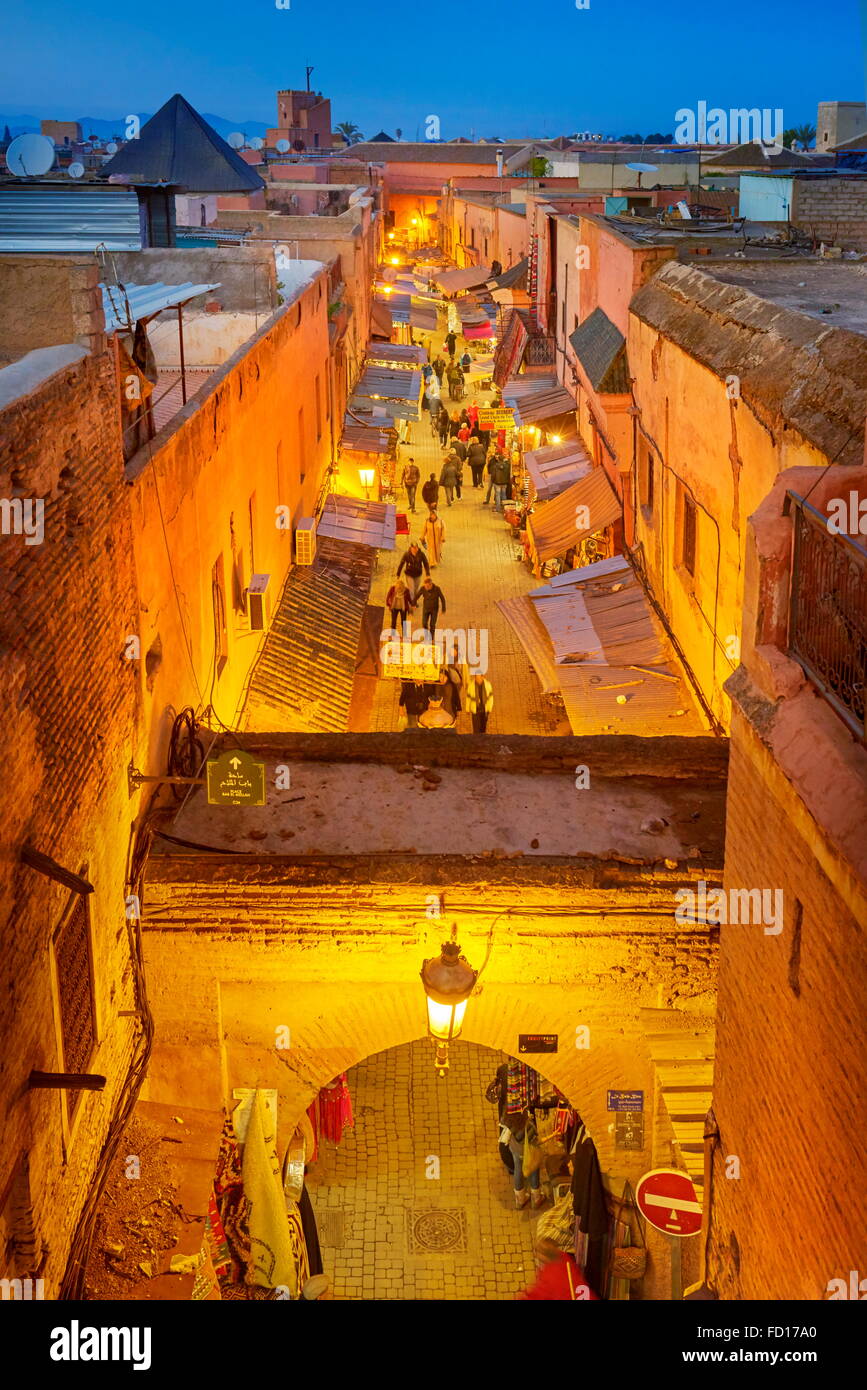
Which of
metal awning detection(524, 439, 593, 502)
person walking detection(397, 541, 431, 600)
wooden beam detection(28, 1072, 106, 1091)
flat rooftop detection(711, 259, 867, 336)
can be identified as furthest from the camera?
metal awning detection(524, 439, 593, 502)

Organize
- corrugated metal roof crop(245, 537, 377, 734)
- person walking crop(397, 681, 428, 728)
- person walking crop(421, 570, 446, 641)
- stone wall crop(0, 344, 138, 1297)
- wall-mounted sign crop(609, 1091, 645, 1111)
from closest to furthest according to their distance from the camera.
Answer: stone wall crop(0, 344, 138, 1297) < wall-mounted sign crop(609, 1091, 645, 1111) < corrugated metal roof crop(245, 537, 377, 734) < person walking crop(397, 681, 428, 728) < person walking crop(421, 570, 446, 641)

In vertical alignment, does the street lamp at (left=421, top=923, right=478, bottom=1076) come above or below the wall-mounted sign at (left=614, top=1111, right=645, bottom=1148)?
above

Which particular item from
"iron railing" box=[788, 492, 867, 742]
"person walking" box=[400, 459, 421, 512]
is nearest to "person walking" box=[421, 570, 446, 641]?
"person walking" box=[400, 459, 421, 512]

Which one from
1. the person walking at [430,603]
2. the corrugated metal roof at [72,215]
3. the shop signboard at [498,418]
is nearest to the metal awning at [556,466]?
the person walking at [430,603]

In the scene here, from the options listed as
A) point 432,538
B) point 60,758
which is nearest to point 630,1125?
point 60,758

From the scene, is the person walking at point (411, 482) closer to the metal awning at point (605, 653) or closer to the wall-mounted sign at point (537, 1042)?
the metal awning at point (605, 653)

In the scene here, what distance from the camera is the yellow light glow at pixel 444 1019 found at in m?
7.41

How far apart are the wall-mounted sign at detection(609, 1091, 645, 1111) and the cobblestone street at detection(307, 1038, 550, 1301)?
1.91m

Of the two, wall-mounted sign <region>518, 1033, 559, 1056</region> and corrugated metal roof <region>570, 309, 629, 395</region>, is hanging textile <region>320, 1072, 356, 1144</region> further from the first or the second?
corrugated metal roof <region>570, 309, 629, 395</region>

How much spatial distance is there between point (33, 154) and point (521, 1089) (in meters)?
10.7

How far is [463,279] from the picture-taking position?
45.8 meters

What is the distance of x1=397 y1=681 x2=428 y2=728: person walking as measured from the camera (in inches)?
646

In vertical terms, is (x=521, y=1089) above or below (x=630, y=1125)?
below

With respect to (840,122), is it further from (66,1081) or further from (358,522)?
(66,1081)
